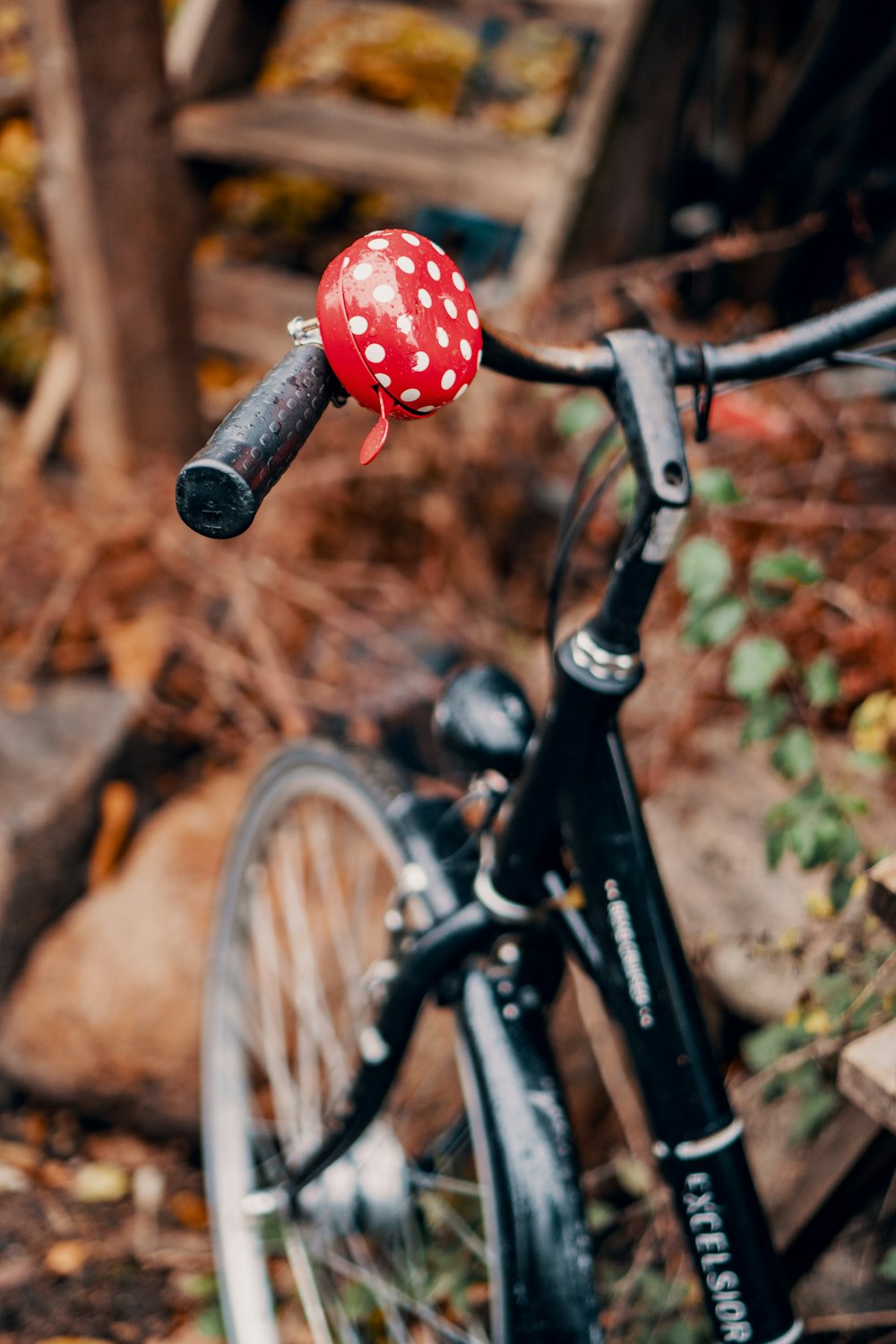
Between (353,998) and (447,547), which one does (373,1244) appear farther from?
(447,547)

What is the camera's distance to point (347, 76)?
3506 mm

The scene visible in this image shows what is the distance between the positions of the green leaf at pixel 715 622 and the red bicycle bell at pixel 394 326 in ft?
2.92

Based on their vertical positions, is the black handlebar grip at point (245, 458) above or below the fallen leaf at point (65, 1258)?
above

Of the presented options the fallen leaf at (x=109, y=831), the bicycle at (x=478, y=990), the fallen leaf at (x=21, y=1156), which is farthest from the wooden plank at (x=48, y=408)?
the fallen leaf at (x=21, y=1156)

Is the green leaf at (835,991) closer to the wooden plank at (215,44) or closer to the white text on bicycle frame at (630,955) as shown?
the white text on bicycle frame at (630,955)

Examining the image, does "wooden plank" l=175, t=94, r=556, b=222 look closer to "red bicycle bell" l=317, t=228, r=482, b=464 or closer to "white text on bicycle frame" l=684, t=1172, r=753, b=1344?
"red bicycle bell" l=317, t=228, r=482, b=464

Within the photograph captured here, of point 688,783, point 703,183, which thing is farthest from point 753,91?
point 688,783

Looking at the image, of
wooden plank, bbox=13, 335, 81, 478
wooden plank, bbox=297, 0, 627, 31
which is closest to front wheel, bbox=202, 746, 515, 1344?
wooden plank, bbox=13, 335, 81, 478

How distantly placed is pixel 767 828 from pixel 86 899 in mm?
1364

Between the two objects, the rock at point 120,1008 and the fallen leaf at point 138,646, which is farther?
the fallen leaf at point 138,646

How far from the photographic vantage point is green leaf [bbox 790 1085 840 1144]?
1.35 m

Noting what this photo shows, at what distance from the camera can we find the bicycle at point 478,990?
2.88 ft

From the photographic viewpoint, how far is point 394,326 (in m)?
0.66

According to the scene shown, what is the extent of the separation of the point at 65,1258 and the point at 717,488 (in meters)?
1.64
